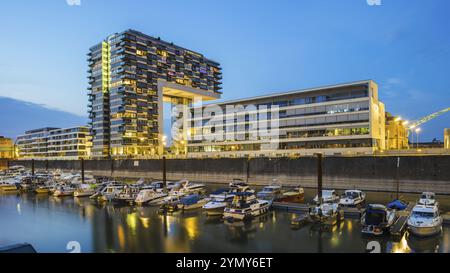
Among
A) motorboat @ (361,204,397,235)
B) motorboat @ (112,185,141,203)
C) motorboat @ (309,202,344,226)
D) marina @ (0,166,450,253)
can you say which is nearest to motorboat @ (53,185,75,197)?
marina @ (0,166,450,253)

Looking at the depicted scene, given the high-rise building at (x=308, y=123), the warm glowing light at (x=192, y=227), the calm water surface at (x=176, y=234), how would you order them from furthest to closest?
the high-rise building at (x=308, y=123) → the warm glowing light at (x=192, y=227) → the calm water surface at (x=176, y=234)

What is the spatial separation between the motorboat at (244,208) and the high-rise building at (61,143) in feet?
469

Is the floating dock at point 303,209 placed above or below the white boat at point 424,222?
below

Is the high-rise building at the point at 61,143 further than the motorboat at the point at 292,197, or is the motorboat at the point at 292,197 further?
the high-rise building at the point at 61,143

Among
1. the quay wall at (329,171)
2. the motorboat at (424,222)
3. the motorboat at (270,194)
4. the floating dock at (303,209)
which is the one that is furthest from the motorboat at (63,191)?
the motorboat at (424,222)

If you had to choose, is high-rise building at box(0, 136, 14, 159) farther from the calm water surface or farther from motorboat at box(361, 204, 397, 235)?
motorboat at box(361, 204, 397, 235)

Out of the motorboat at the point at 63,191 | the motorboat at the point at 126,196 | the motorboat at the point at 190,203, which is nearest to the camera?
the motorboat at the point at 190,203

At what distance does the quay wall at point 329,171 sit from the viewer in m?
43.9

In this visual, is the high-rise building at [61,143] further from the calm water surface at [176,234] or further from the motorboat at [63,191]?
the calm water surface at [176,234]

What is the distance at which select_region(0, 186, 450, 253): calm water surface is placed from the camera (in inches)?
898

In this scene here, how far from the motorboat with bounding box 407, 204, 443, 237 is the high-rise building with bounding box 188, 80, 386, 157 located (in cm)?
5412

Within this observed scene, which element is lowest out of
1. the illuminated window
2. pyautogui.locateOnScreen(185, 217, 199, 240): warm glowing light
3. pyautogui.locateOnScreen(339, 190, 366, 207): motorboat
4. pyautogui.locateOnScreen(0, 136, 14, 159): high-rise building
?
pyautogui.locateOnScreen(185, 217, 199, 240): warm glowing light

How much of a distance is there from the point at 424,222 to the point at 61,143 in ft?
610
